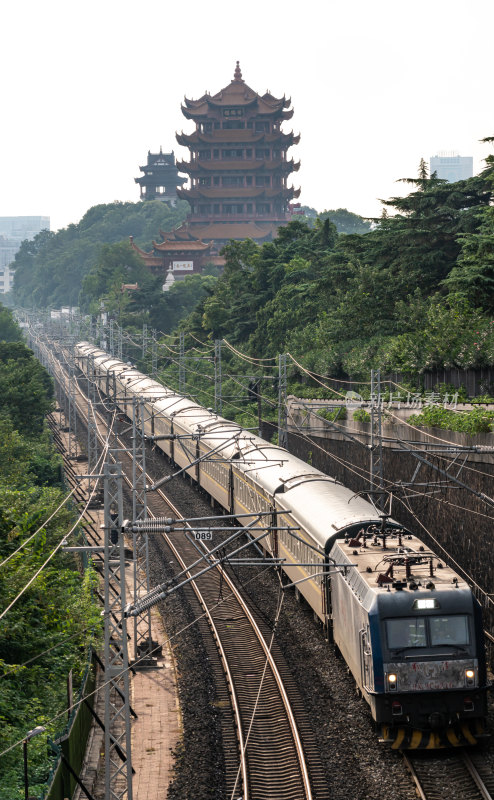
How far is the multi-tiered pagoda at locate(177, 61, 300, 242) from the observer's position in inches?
5389

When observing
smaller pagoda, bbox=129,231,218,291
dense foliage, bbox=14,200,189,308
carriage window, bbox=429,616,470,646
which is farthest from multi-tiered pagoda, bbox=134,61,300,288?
carriage window, bbox=429,616,470,646

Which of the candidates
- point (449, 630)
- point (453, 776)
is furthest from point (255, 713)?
point (449, 630)

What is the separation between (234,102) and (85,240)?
173ft

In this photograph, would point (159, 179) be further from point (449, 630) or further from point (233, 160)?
point (449, 630)

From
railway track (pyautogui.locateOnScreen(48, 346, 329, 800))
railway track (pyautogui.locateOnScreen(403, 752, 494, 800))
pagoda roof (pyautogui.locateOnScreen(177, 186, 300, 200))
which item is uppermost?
pagoda roof (pyautogui.locateOnScreen(177, 186, 300, 200))

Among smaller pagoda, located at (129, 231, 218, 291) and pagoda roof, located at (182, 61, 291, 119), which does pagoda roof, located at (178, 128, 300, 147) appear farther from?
smaller pagoda, located at (129, 231, 218, 291)

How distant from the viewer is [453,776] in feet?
55.1

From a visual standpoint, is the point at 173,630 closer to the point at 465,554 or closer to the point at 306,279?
the point at 465,554

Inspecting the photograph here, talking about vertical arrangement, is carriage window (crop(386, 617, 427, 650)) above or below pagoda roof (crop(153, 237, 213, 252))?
below

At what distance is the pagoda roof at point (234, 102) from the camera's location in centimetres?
13675

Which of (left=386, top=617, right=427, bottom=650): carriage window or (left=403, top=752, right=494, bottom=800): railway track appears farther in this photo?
(left=386, top=617, right=427, bottom=650): carriage window

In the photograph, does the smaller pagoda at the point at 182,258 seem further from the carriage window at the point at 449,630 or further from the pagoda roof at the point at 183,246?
the carriage window at the point at 449,630

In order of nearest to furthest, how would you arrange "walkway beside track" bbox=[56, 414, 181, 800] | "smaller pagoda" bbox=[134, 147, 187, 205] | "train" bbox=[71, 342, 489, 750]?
"train" bbox=[71, 342, 489, 750]
"walkway beside track" bbox=[56, 414, 181, 800]
"smaller pagoda" bbox=[134, 147, 187, 205]

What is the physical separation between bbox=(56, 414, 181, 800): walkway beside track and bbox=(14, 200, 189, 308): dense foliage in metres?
147
